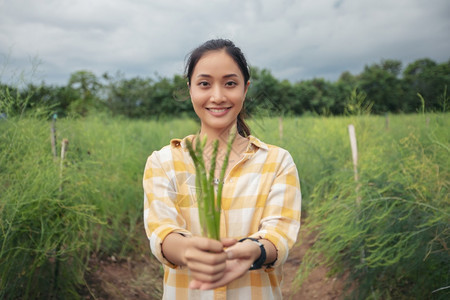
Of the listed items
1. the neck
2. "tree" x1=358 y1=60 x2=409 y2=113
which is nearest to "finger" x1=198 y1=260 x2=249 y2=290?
the neck

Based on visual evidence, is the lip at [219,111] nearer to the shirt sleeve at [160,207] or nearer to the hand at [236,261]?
the shirt sleeve at [160,207]

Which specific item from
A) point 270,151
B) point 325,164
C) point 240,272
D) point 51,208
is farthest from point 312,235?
point 240,272

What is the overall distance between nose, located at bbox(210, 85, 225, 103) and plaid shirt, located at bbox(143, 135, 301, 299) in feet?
0.54

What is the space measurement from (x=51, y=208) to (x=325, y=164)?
2549 mm

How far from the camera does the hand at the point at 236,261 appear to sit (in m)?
0.66

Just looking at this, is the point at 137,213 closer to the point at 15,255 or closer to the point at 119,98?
the point at 15,255

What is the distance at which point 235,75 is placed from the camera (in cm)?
89

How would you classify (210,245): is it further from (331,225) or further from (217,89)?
(331,225)

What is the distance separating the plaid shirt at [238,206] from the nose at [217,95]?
16 cm

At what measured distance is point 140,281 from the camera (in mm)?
2965

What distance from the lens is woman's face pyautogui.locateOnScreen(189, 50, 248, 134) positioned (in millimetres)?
888

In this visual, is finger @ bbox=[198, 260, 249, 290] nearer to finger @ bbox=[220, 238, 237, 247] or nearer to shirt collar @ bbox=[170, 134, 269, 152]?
finger @ bbox=[220, 238, 237, 247]

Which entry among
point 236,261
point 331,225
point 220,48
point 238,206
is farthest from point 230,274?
point 331,225

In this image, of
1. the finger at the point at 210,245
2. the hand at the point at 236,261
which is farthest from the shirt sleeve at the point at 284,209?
the finger at the point at 210,245
